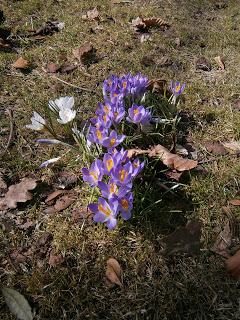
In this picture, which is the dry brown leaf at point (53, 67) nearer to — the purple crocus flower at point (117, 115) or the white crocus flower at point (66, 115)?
the white crocus flower at point (66, 115)

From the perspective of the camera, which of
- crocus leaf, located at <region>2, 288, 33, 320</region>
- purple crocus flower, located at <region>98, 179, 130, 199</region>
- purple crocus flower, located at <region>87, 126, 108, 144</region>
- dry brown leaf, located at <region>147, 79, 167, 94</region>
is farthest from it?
dry brown leaf, located at <region>147, 79, 167, 94</region>

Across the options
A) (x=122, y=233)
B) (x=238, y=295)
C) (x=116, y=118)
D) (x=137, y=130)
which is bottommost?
(x=238, y=295)

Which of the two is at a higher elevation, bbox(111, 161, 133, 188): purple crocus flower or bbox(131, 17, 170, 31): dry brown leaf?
bbox(111, 161, 133, 188): purple crocus flower

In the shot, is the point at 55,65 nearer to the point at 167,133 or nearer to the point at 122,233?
the point at 167,133

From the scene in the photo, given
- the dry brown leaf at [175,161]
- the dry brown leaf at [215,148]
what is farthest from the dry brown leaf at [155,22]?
the dry brown leaf at [175,161]

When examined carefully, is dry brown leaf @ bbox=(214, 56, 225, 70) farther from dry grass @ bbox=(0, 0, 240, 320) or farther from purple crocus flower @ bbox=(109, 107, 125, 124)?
purple crocus flower @ bbox=(109, 107, 125, 124)

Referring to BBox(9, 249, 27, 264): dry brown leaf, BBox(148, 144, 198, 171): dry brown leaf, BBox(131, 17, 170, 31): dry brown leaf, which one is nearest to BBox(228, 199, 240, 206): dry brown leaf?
BBox(148, 144, 198, 171): dry brown leaf

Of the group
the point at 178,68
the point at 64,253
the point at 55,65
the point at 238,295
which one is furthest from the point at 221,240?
the point at 55,65

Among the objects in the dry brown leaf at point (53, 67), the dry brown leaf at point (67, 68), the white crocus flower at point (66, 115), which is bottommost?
the dry brown leaf at point (67, 68)
